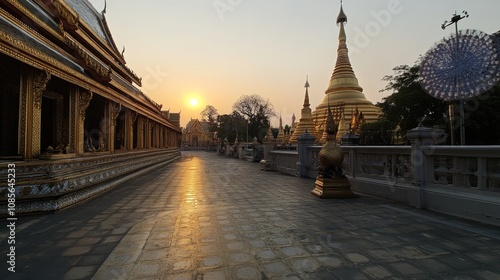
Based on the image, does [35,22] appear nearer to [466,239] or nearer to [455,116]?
[466,239]

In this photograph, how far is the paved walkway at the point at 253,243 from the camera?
286cm

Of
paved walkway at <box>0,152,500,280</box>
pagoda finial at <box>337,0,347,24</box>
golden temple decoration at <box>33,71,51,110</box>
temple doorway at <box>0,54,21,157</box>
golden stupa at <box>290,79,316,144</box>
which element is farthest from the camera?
pagoda finial at <box>337,0,347,24</box>

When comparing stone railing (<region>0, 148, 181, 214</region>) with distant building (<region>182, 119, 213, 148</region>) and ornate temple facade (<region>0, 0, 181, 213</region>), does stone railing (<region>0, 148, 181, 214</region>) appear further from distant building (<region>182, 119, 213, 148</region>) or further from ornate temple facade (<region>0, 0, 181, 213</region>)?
distant building (<region>182, 119, 213, 148</region>)

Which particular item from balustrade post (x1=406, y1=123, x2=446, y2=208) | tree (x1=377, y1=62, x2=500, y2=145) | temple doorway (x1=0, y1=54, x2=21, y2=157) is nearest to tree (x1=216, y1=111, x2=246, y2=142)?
tree (x1=377, y1=62, x2=500, y2=145)

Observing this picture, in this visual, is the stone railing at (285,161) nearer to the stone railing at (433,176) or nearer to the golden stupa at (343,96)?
the stone railing at (433,176)

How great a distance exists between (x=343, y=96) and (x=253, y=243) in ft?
111

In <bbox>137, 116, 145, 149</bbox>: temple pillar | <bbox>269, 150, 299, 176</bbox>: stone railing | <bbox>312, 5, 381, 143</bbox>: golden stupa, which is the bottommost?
<bbox>269, 150, 299, 176</bbox>: stone railing

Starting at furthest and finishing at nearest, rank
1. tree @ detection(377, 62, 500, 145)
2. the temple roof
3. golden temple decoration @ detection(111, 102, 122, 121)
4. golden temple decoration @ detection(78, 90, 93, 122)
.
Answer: tree @ detection(377, 62, 500, 145)
the temple roof
golden temple decoration @ detection(111, 102, 122, 121)
golden temple decoration @ detection(78, 90, 93, 122)

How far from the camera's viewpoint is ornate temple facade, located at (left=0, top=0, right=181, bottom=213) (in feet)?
16.6

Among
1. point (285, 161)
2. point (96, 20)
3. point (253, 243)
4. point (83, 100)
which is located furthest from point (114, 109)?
point (285, 161)

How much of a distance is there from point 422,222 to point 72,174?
7.14 meters

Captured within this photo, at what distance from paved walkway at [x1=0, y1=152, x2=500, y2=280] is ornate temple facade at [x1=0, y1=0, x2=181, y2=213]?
3.01 feet

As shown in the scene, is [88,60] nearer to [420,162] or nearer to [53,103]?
[53,103]

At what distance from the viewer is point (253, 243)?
363cm
